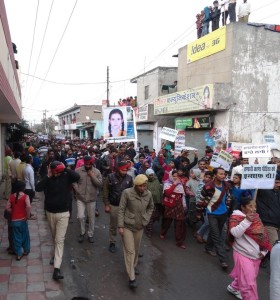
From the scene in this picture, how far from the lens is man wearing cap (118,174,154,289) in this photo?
498cm

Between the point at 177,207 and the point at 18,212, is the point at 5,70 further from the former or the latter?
the point at 177,207

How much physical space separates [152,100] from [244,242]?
22.3m

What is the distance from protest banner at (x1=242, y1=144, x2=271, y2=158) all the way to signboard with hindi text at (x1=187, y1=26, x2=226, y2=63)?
1089 centimetres

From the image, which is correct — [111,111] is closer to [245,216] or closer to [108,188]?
[108,188]

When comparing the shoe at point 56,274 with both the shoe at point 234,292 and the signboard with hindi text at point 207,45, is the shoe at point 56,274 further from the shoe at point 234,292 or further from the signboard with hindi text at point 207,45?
the signboard with hindi text at point 207,45

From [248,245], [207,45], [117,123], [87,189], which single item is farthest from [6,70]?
[207,45]

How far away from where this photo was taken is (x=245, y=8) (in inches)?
680

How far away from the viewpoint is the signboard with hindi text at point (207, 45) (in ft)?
56.2

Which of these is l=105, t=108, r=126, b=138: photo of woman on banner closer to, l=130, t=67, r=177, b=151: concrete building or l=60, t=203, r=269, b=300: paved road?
l=60, t=203, r=269, b=300: paved road

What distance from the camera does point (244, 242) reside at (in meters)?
4.34

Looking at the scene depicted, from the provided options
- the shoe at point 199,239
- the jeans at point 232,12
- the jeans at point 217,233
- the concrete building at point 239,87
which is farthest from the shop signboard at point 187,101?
the jeans at point 217,233

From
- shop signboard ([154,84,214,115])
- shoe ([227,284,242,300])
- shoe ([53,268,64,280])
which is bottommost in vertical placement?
shoe ([227,284,242,300])

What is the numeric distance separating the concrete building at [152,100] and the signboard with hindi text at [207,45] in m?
3.63

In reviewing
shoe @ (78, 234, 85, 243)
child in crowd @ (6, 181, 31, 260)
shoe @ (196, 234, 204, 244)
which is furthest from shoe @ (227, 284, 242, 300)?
child in crowd @ (6, 181, 31, 260)
